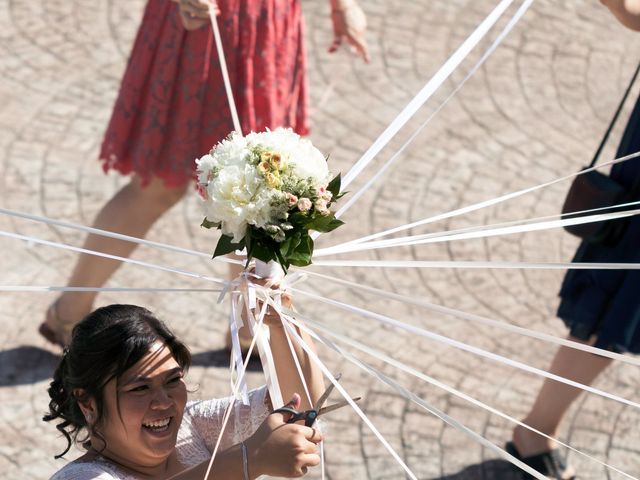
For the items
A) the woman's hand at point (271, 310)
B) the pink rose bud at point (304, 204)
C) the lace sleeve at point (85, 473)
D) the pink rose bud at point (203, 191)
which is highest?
the pink rose bud at point (304, 204)

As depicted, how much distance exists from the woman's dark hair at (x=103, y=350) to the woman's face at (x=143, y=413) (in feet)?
0.09

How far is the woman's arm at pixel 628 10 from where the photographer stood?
428 centimetres

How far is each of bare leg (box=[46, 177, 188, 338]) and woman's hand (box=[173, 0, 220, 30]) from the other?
73 centimetres

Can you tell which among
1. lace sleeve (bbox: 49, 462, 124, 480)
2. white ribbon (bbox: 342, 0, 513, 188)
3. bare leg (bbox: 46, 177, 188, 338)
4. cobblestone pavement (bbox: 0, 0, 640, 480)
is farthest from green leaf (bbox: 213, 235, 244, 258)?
bare leg (bbox: 46, 177, 188, 338)

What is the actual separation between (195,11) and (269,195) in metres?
1.85

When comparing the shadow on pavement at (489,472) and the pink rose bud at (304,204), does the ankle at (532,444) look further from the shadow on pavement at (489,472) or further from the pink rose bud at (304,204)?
the pink rose bud at (304,204)

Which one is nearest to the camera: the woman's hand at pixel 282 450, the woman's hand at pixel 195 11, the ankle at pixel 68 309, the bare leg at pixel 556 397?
the woman's hand at pixel 282 450

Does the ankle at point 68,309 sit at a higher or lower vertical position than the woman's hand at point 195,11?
lower

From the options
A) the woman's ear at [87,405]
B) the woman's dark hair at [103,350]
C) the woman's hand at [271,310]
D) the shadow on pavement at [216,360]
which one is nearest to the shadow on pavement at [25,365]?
the shadow on pavement at [216,360]

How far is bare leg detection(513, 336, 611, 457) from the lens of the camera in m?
4.55

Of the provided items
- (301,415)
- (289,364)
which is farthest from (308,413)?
(289,364)

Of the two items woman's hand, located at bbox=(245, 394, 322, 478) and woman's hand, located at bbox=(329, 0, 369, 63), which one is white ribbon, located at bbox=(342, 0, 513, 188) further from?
woman's hand, located at bbox=(329, 0, 369, 63)

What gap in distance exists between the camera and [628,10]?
4.29 m

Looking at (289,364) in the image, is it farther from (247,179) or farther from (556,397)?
(556,397)
